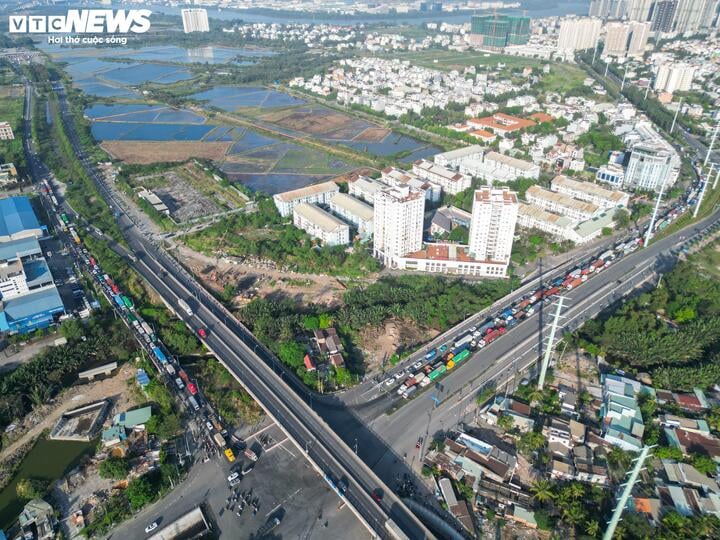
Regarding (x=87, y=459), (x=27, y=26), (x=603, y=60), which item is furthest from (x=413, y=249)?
(x=27, y=26)

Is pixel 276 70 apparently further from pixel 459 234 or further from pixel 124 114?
pixel 459 234

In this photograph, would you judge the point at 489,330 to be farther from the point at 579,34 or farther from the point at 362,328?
the point at 579,34

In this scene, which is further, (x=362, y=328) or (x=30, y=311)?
(x=30, y=311)

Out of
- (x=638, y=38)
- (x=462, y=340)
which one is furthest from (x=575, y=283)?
(x=638, y=38)

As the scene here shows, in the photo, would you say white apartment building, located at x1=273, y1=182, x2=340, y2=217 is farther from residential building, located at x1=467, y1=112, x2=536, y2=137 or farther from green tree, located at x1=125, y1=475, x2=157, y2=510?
residential building, located at x1=467, y1=112, x2=536, y2=137

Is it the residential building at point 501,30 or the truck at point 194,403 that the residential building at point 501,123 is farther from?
the residential building at point 501,30

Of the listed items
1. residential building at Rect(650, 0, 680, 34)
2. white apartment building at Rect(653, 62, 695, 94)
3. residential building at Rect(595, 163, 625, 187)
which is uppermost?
residential building at Rect(650, 0, 680, 34)

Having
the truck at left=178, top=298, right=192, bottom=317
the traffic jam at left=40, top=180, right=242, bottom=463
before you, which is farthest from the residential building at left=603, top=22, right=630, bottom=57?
the traffic jam at left=40, top=180, right=242, bottom=463
